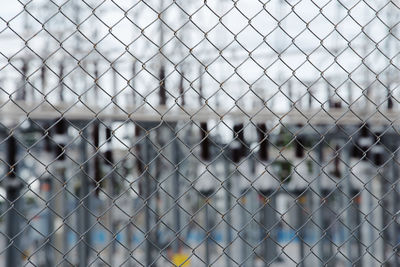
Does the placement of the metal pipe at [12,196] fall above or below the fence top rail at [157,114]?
below

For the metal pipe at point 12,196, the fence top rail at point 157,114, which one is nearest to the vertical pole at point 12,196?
the metal pipe at point 12,196

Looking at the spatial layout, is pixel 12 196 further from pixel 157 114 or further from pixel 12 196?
pixel 157 114

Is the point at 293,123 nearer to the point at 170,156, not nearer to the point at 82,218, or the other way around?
the point at 170,156

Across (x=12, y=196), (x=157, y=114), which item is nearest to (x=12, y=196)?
(x=12, y=196)

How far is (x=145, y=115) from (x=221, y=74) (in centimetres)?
297

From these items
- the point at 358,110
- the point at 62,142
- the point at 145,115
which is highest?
the point at 358,110

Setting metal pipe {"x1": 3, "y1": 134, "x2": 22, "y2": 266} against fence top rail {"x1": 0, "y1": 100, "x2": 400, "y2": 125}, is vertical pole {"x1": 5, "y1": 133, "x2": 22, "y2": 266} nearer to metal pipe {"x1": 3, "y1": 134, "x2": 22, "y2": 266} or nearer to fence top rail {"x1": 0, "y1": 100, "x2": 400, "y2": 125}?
metal pipe {"x1": 3, "y1": 134, "x2": 22, "y2": 266}

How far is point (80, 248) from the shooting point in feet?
23.3

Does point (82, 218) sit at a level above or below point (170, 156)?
below

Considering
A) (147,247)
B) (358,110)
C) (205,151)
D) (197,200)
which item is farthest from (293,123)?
(197,200)

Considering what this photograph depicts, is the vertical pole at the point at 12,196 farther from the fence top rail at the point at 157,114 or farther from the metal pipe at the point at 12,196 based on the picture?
Result: the fence top rail at the point at 157,114

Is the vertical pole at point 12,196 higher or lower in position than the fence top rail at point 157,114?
lower

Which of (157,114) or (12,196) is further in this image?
(157,114)

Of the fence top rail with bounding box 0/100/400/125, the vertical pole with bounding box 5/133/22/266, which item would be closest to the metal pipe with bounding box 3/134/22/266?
the vertical pole with bounding box 5/133/22/266
